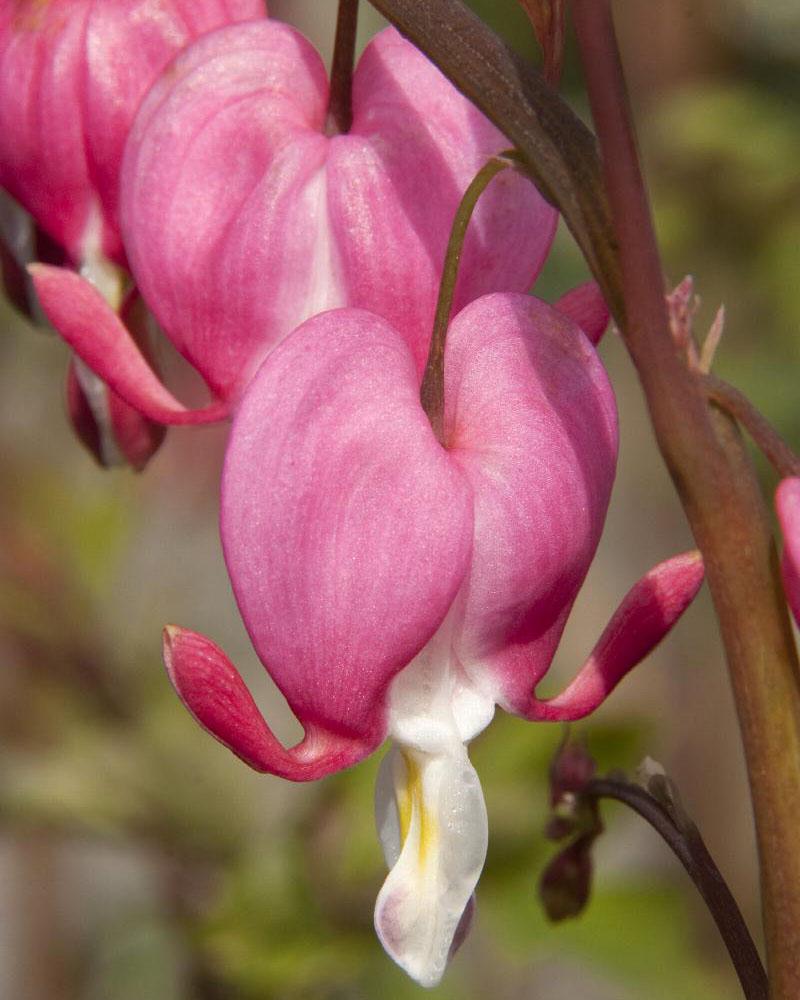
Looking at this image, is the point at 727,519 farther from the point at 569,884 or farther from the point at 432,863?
the point at 569,884

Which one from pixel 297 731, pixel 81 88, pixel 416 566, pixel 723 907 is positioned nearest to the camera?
pixel 416 566

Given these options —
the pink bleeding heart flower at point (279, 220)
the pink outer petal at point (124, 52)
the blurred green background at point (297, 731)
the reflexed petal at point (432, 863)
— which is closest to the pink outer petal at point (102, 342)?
the pink bleeding heart flower at point (279, 220)

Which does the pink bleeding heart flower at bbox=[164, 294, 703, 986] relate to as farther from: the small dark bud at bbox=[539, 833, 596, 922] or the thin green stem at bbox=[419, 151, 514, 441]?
the small dark bud at bbox=[539, 833, 596, 922]

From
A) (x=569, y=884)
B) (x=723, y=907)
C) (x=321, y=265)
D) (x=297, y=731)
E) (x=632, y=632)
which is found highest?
(x=321, y=265)

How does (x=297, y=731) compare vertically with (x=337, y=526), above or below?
below

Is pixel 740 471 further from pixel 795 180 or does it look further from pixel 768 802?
pixel 795 180

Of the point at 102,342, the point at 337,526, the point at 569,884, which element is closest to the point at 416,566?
the point at 337,526

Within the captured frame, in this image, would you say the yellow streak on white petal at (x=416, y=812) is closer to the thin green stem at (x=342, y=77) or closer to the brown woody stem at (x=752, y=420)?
the brown woody stem at (x=752, y=420)
